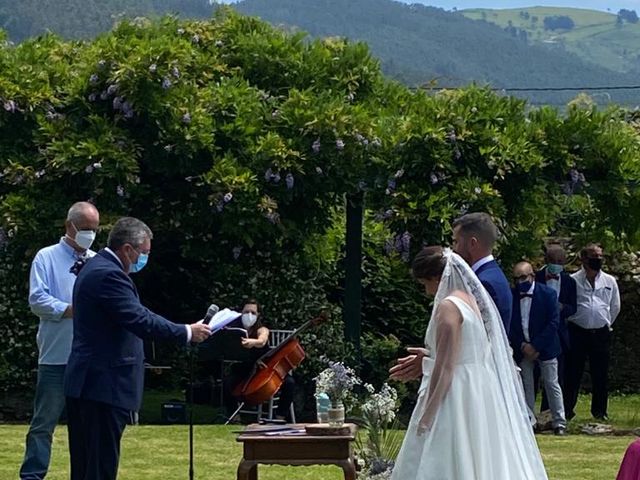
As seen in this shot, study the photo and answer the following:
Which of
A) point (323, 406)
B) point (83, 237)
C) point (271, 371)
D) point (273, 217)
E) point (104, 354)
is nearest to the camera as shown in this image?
point (104, 354)

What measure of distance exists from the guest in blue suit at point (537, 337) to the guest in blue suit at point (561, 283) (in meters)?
0.52

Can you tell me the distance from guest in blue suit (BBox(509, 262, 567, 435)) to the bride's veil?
5.33 meters

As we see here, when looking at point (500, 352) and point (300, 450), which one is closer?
point (500, 352)

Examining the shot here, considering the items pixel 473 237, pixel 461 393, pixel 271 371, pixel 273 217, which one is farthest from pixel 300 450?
pixel 273 217

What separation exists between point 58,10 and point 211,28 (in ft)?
451

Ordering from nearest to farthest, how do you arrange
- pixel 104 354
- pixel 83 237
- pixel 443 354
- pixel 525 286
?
1. pixel 443 354
2. pixel 104 354
3. pixel 83 237
4. pixel 525 286

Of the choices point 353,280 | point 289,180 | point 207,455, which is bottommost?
point 207,455

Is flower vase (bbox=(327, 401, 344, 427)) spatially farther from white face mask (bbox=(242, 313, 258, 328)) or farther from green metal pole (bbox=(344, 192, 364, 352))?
green metal pole (bbox=(344, 192, 364, 352))

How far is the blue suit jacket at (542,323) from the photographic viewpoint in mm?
13758

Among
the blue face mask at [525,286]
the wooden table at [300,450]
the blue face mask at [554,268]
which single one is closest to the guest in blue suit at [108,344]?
the wooden table at [300,450]

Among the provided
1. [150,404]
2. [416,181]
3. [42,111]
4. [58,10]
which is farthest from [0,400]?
[58,10]

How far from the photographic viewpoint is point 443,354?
789 cm

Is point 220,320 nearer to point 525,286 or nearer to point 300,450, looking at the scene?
point 300,450

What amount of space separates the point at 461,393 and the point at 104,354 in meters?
2.14
